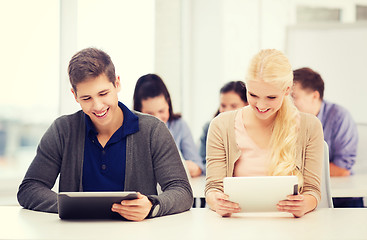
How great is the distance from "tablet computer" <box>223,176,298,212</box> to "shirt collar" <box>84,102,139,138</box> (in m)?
0.53

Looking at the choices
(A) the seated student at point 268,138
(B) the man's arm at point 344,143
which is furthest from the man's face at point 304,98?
(A) the seated student at point 268,138

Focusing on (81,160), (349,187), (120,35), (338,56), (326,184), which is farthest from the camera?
(338,56)

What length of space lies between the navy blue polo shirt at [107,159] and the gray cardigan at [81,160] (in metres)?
0.03

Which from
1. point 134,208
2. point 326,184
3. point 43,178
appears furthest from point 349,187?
point 43,178

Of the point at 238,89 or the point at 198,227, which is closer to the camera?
the point at 198,227

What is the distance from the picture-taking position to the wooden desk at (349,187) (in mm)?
2783

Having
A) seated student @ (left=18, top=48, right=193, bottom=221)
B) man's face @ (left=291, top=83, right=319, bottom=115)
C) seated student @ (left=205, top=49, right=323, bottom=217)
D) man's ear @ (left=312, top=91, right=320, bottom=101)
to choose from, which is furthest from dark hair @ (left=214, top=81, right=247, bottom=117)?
seated student @ (left=18, top=48, right=193, bottom=221)

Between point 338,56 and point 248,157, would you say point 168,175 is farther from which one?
point 338,56

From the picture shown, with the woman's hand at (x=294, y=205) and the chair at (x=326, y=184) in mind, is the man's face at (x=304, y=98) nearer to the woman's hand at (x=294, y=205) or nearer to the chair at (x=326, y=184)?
the chair at (x=326, y=184)

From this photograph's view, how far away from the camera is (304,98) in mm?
3443

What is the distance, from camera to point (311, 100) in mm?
3449

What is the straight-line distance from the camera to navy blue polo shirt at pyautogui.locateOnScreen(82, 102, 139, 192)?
2.15 metres

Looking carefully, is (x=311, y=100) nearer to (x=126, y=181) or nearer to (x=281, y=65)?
(x=281, y=65)

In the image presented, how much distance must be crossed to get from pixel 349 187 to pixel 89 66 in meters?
1.60
